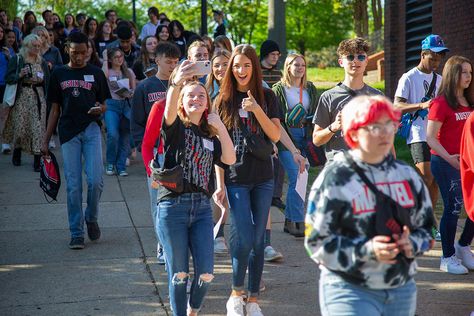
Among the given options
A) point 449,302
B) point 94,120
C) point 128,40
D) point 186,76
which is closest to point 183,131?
point 186,76

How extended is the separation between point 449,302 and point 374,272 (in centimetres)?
292

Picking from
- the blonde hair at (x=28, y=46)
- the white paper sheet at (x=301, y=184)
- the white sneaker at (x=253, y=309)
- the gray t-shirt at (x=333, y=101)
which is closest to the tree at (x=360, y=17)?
the blonde hair at (x=28, y=46)

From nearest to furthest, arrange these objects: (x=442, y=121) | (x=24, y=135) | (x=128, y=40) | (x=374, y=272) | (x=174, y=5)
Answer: (x=374, y=272) < (x=442, y=121) < (x=24, y=135) < (x=128, y=40) < (x=174, y=5)

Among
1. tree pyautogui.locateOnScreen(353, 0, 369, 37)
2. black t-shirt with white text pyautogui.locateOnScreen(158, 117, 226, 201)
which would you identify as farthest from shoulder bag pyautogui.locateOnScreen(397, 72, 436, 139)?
tree pyautogui.locateOnScreen(353, 0, 369, 37)

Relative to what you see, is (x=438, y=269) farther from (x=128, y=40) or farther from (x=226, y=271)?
(x=128, y=40)

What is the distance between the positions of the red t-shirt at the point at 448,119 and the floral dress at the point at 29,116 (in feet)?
A: 22.8

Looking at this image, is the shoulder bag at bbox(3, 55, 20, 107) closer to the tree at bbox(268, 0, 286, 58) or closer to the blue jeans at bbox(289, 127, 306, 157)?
the blue jeans at bbox(289, 127, 306, 157)

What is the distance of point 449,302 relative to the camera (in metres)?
6.23

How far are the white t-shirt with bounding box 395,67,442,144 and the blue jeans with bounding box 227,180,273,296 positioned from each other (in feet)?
8.40

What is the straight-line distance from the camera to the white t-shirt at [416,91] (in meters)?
7.97

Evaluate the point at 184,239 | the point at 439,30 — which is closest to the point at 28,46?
the point at 184,239

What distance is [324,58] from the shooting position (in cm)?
5069

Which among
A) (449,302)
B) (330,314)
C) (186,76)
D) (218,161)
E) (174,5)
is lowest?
(449,302)

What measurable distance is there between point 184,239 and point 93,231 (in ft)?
10.8
